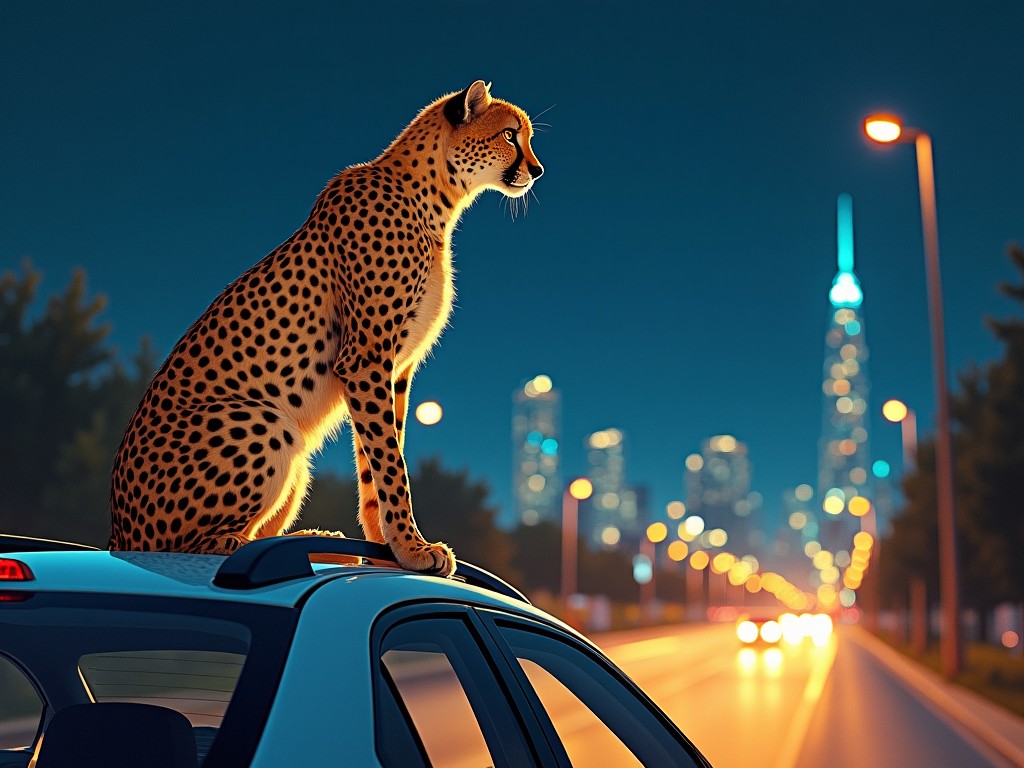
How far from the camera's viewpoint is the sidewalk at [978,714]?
20023 millimetres

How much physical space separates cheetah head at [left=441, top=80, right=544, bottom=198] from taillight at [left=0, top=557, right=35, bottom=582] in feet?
10.2

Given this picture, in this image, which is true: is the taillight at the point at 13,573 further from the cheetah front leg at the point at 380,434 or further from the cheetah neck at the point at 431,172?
the cheetah neck at the point at 431,172

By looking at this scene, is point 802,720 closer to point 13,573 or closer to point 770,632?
point 13,573

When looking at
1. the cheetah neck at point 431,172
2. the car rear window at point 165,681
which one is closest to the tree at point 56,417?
the car rear window at point 165,681

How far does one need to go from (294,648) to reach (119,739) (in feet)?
1.05

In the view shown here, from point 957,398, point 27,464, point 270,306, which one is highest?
point 957,398

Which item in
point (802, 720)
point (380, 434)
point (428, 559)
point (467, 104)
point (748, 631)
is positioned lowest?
point (802, 720)

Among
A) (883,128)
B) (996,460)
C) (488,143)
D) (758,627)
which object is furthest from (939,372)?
(488,143)

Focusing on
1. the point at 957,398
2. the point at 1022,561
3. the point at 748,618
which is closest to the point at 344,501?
the point at 748,618

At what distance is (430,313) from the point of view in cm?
522

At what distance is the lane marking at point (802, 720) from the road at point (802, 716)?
1 cm

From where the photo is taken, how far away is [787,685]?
33094mm

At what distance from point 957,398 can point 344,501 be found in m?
23.8

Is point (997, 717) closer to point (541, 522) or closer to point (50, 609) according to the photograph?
point (50, 609)
